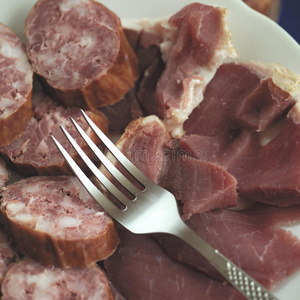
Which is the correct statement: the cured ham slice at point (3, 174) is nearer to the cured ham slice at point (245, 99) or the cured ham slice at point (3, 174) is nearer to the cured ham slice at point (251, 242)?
the cured ham slice at point (251, 242)

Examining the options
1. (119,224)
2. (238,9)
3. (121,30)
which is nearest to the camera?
(119,224)

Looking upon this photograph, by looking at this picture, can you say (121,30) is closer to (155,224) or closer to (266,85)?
(266,85)

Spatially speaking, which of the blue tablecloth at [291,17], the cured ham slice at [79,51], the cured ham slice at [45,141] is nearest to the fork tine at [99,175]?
the cured ham slice at [45,141]

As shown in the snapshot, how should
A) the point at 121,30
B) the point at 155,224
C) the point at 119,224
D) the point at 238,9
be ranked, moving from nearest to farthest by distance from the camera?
1. the point at 155,224
2. the point at 119,224
3. the point at 121,30
4. the point at 238,9

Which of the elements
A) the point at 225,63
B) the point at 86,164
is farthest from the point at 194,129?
the point at 86,164


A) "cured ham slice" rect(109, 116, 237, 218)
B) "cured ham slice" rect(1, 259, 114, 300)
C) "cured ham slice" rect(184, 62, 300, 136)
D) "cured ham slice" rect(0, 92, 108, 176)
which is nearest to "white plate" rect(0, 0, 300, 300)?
"cured ham slice" rect(184, 62, 300, 136)

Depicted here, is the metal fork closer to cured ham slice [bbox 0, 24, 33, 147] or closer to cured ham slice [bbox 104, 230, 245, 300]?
cured ham slice [bbox 104, 230, 245, 300]

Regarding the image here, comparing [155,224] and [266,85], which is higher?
[266,85]

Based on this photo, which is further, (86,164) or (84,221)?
(86,164)
